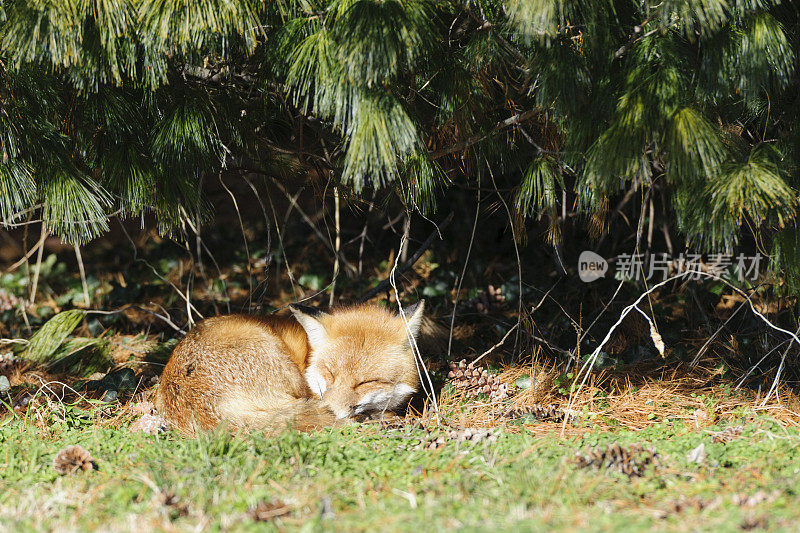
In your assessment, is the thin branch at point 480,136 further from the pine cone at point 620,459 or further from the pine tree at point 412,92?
the pine cone at point 620,459

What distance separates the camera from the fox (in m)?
2.99

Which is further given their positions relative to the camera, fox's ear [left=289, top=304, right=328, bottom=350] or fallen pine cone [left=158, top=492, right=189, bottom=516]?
fox's ear [left=289, top=304, right=328, bottom=350]

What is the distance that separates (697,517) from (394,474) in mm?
1034

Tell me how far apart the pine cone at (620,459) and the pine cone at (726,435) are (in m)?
0.44

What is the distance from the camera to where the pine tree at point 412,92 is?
235cm

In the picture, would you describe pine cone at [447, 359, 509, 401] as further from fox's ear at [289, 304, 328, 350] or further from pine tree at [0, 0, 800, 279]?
pine tree at [0, 0, 800, 279]

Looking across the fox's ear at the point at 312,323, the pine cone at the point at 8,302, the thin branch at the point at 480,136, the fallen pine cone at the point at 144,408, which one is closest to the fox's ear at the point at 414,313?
the fox's ear at the point at 312,323

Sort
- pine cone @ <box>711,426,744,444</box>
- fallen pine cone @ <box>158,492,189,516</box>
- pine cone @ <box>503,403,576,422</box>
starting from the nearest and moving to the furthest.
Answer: fallen pine cone @ <box>158,492,189,516</box> < pine cone @ <box>711,426,744,444</box> < pine cone @ <box>503,403,576,422</box>

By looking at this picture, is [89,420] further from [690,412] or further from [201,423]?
Result: [690,412]

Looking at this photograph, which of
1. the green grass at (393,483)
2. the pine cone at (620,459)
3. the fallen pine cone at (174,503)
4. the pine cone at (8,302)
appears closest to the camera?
the green grass at (393,483)

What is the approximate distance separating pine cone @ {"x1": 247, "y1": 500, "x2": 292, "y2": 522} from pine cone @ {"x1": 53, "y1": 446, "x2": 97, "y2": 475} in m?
0.89

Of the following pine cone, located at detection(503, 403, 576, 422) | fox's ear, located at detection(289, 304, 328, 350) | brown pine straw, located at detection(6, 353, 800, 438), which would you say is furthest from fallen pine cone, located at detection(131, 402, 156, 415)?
pine cone, located at detection(503, 403, 576, 422)

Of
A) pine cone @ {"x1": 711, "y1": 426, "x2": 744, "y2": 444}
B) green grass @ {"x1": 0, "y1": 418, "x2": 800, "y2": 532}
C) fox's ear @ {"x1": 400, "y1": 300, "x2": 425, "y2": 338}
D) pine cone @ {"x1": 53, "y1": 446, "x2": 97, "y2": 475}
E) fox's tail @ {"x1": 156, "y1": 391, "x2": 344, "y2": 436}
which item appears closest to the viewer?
green grass @ {"x1": 0, "y1": 418, "x2": 800, "y2": 532}

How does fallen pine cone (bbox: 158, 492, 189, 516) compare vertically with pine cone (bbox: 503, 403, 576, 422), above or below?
above
